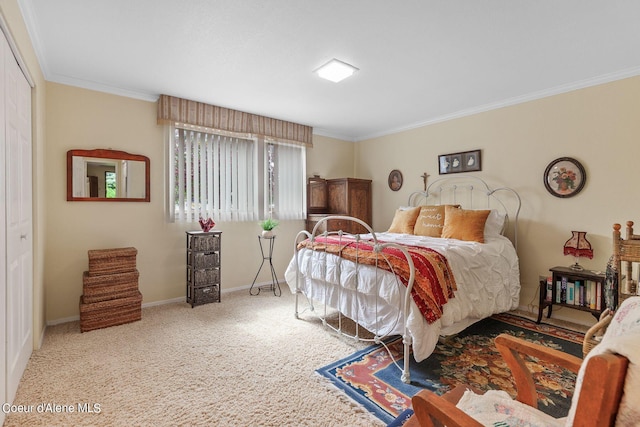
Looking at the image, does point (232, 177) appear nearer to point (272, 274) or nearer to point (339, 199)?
point (272, 274)

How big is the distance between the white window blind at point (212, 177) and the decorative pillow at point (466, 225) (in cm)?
259

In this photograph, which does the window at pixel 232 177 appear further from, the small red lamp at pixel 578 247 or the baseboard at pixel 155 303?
the small red lamp at pixel 578 247

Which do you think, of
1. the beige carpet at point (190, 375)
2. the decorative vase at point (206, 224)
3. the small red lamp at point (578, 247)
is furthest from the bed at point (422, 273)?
the decorative vase at point (206, 224)

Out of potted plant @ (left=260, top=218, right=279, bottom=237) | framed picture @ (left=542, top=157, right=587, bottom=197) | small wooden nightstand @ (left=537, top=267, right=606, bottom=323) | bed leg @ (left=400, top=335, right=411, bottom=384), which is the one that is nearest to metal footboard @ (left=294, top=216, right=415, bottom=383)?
bed leg @ (left=400, top=335, right=411, bottom=384)

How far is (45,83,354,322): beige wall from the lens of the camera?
3.07m

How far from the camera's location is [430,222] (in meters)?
3.75

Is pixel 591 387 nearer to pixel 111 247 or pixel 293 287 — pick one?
pixel 293 287

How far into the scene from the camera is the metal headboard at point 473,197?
3.65 m

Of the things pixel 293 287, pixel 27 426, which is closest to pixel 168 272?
pixel 293 287

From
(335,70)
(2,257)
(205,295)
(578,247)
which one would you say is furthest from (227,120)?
(578,247)

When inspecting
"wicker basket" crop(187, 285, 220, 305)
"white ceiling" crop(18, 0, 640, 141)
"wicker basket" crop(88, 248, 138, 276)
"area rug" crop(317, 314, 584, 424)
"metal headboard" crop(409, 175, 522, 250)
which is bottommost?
"area rug" crop(317, 314, 584, 424)

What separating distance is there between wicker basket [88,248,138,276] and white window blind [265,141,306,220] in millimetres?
1881

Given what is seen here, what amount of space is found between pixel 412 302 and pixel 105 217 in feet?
10.8

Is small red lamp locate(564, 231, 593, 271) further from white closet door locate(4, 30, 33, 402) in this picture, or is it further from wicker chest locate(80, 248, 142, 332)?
white closet door locate(4, 30, 33, 402)
